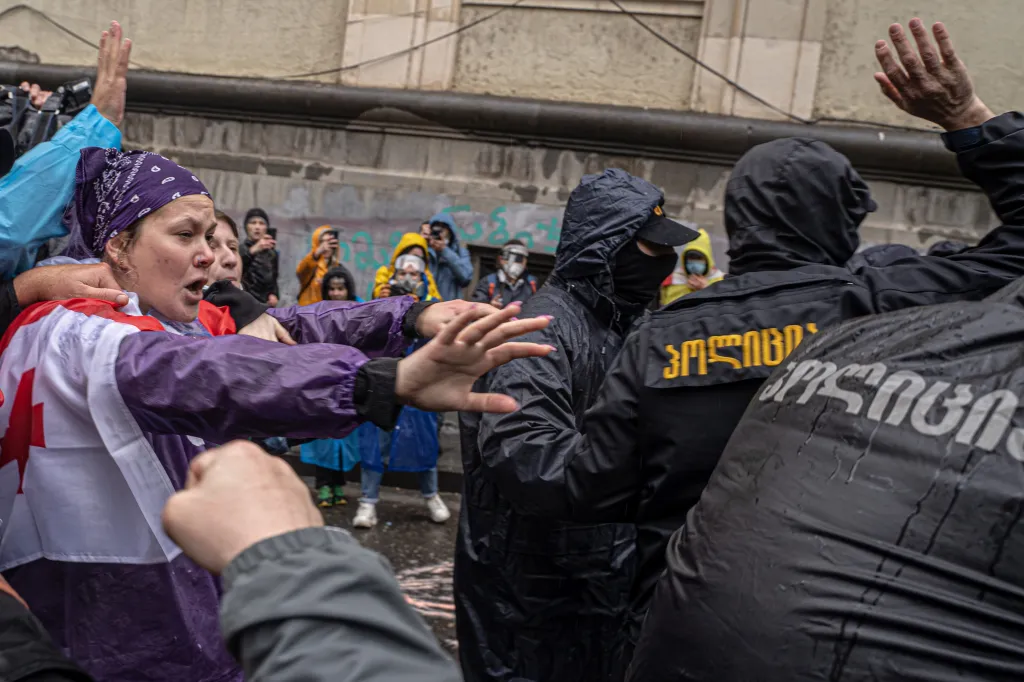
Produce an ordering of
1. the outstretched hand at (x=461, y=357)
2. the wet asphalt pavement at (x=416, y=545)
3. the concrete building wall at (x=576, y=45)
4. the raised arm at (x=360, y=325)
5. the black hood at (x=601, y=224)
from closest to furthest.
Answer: the outstretched hand at (x=461, y=357)
the raised arm at (x=360, y=325)
the black hood at (x=601, y=224)
the wet asphalt pavement at (x=416, y=545)
the concrete building wall at (x=576, y=45)

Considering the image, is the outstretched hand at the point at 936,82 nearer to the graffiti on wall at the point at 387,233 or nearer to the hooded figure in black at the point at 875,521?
the hooded figure in black at the point at 875,521

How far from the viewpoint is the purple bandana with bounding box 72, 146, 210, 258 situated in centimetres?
200

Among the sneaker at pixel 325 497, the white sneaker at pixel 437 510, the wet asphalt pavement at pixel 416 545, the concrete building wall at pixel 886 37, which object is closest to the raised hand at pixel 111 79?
the wet asphalt pavement at pixel 416 545

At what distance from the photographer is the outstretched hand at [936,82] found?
7.38ft

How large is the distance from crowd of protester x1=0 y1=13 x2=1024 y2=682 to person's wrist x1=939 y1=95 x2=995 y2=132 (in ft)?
0.04

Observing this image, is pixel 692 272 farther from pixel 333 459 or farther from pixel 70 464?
pixel 70 464

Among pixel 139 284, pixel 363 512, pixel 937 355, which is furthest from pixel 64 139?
pixel 363 512

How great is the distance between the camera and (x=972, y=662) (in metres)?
1.09

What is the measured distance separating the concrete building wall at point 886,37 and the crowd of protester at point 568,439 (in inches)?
235

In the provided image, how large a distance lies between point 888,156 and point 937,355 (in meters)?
7.51

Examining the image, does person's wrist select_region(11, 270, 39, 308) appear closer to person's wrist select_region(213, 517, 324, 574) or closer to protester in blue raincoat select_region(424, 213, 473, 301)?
person's wrist select_region(213, 517, 324, 574)

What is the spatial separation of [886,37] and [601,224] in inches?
247

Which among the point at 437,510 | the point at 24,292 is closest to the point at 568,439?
the point at 24,292

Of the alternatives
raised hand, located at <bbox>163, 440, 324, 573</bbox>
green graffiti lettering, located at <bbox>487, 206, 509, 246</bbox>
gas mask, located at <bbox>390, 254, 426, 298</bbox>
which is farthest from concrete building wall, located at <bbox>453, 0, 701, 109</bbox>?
raised hand, located at <bbox>163, 440, 324, 573</bbox>
